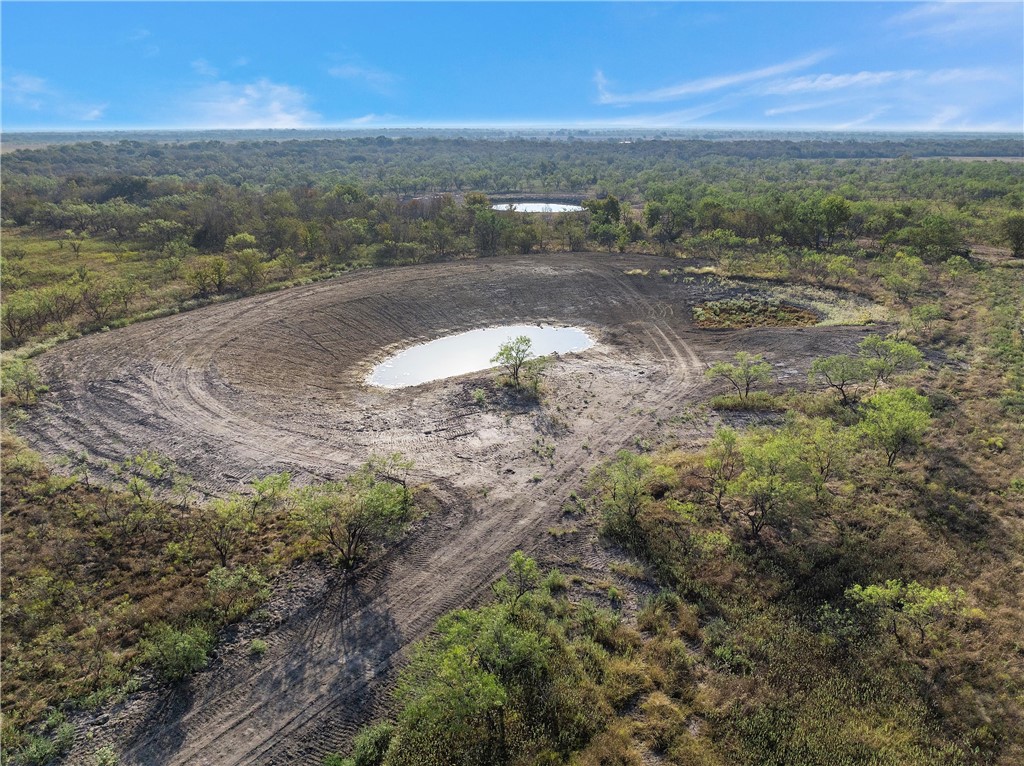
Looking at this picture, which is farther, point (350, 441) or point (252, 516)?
point (350, 441)

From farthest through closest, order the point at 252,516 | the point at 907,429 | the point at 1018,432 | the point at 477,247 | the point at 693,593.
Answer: the point at 477,247 → the point at 1018,432 → the point at 907,429 → the point at 252,516 → the point at 693,593

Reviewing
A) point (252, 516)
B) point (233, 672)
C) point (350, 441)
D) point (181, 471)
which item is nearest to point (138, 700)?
point (233, 672)

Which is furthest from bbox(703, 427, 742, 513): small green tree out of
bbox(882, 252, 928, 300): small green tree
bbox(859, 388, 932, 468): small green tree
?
bbox(882, 252, 928, 300): small green tree

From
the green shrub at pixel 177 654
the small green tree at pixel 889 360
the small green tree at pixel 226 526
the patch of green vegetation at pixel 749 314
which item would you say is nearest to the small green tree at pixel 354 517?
the small green tree at pixel 226 526

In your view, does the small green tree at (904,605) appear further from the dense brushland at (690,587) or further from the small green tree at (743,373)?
the small green tree at (743,373)

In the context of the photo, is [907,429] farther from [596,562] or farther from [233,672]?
[233,672]

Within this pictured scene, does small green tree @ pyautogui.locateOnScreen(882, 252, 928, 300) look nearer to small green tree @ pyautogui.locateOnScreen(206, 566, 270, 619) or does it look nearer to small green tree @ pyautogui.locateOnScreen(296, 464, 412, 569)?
small green tree @ pyautogui.locateOnScreen(296, 464, 412, 569)
